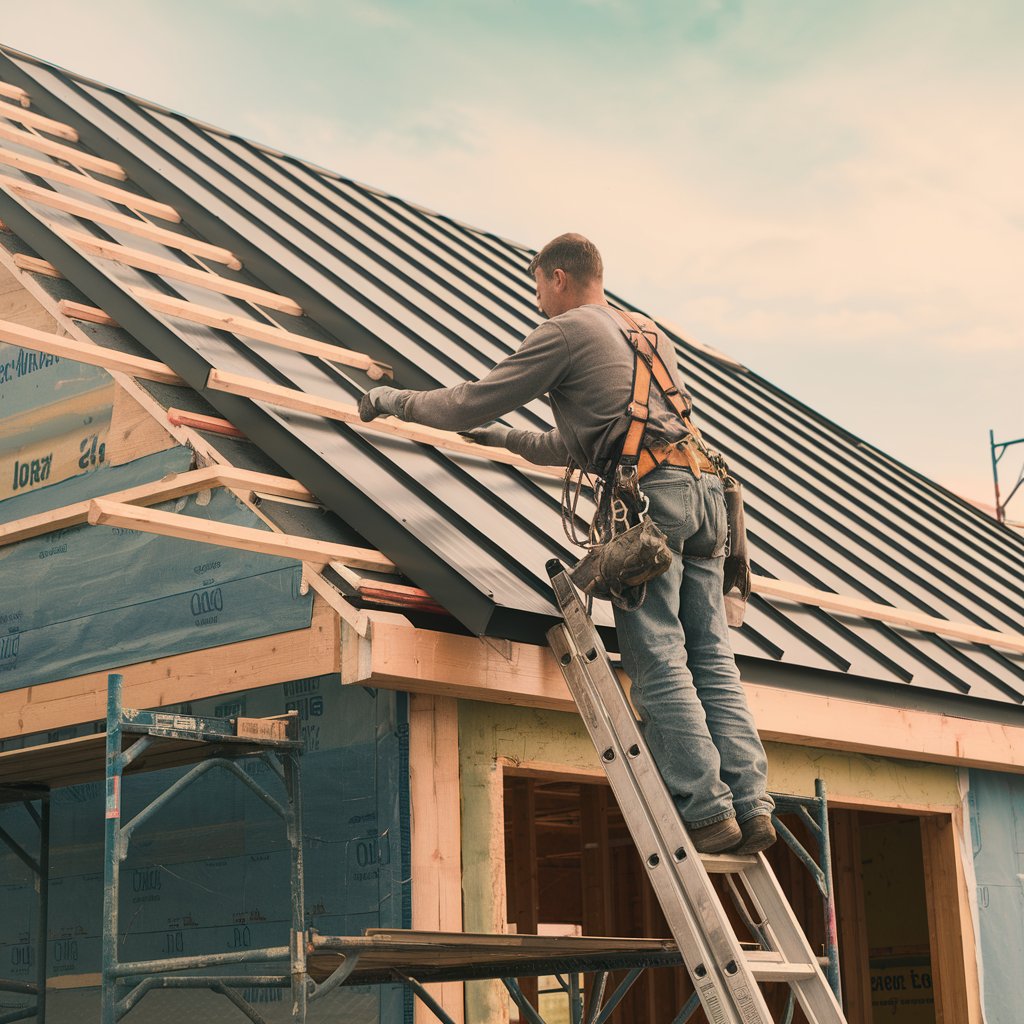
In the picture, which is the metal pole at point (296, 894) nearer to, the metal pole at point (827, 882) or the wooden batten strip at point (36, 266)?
the metal pole at point (827, 882)

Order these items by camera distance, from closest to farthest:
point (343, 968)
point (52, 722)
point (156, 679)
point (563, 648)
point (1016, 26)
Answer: point (343, 968) < point (563, 648) < point (156, 679) < point (52, 722) < point (1016, 26)

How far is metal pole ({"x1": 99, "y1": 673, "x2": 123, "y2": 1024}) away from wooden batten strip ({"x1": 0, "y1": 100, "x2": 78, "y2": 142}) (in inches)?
248

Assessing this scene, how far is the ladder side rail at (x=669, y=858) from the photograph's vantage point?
14.5ft

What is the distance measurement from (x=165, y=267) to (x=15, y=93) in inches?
162

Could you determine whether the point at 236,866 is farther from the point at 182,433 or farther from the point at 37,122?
the point at 37,122

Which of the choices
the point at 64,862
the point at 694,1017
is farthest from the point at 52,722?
the point at 694,1017

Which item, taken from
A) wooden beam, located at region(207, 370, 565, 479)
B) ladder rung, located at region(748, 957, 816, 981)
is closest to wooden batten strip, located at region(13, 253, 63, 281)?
wooden beam, located at region(207, 370, 565, 479)

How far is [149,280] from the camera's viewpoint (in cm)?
791

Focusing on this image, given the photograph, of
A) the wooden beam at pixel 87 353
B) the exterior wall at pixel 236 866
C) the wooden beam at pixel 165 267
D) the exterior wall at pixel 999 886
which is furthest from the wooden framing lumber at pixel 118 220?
the exterior wall at pixel 999 886

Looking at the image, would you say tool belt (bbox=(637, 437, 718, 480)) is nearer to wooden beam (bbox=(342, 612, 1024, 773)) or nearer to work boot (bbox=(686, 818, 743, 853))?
wooden beam (bbox=(342, 612, 1024, 773))

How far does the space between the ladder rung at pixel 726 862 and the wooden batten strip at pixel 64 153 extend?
6832 millimetres

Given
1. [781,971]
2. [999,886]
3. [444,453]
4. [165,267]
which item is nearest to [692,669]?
[781,971]

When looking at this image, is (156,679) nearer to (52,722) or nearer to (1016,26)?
(52,722)

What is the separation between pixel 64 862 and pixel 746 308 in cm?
8208
